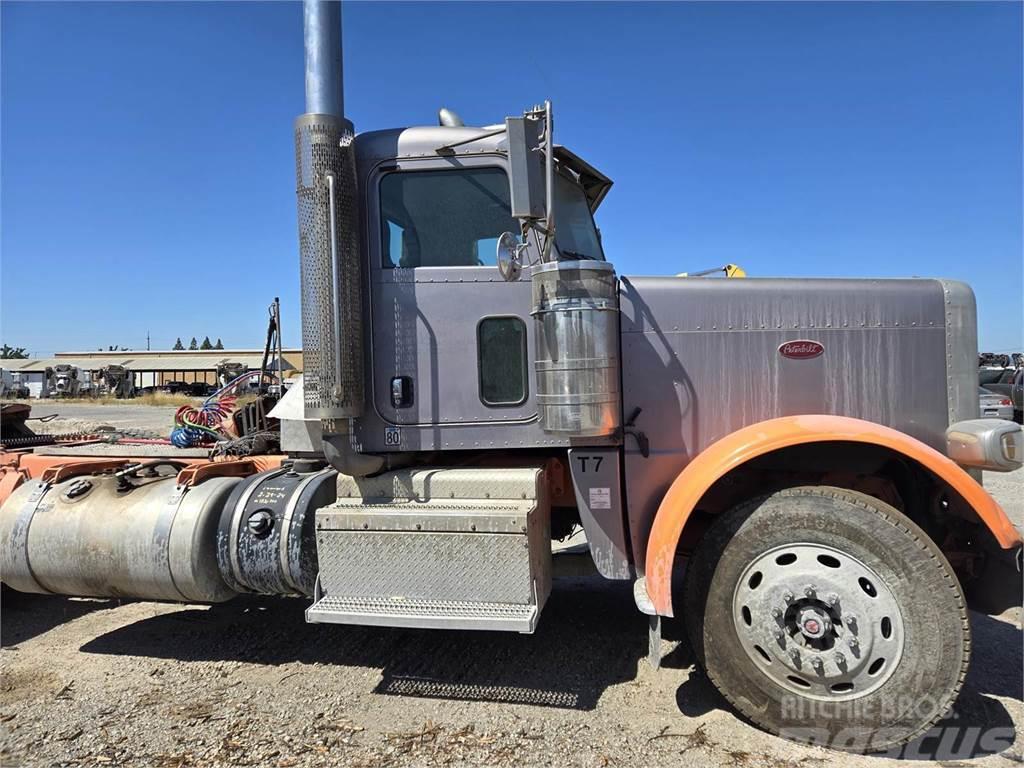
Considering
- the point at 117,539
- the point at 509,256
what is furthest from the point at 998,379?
the point at 117,539

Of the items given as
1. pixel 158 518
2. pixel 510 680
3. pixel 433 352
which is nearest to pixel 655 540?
pixel 510 680

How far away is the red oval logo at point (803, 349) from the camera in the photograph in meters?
3.28

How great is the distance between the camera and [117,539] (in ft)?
12.4

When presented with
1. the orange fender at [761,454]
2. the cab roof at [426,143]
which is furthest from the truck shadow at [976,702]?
the cab roof at [426,143]

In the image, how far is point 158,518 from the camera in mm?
3785

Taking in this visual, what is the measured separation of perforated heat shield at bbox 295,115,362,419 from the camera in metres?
3.29

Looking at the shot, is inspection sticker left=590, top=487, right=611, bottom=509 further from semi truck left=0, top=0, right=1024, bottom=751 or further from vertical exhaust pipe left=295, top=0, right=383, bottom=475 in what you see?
vertical exhaust pipe left=295, top=0, right=383, bottom=475

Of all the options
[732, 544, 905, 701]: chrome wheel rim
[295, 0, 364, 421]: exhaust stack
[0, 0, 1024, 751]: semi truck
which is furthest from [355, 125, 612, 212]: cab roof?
[732, 544, 905, 701]: chrome wheel rim

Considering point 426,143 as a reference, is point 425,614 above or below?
below

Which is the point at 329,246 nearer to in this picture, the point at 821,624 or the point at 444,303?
the point at 444,303

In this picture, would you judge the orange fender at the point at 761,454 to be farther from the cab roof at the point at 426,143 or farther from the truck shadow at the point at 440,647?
the cab roof at the point at 426,143

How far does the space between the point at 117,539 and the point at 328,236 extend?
2215mm

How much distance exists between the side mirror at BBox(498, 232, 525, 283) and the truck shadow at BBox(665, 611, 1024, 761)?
2.27 m

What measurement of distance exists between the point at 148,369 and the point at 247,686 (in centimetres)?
5911
